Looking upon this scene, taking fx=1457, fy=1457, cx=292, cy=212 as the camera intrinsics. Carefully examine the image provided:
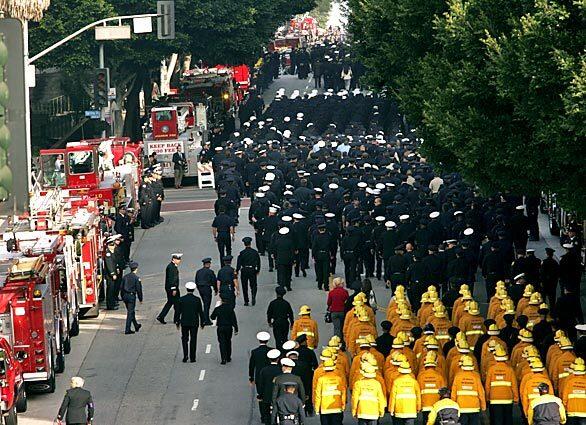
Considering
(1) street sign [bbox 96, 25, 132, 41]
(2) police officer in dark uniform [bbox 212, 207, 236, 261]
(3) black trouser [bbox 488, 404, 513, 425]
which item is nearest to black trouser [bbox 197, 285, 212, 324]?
(2) police officer in dark uniform [bbox 212, 207, 236, 261]

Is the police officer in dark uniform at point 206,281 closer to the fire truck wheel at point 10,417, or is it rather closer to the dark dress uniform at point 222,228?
the dark dress uniform at point 222,228

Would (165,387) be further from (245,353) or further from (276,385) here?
(276,385)

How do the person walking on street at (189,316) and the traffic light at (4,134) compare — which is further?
the person walking on street at (189,316)

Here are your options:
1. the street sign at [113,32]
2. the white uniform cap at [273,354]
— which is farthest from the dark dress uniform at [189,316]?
the street sign at [113,32]

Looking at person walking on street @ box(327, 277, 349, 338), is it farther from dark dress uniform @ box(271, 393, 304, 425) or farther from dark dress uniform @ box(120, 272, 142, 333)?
dark dress uniform @ box(271, 393, 304, 425)

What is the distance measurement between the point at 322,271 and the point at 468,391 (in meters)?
13.3

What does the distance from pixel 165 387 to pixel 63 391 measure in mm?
1567

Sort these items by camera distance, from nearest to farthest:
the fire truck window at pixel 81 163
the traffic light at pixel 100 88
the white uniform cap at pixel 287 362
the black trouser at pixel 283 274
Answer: the white uniform cap at pixel 287 362 → the black trouser at pixel 283 274 → the fire truck window at pixel 81 163 → the traffic light at pixel 100 88

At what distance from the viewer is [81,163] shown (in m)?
36.2

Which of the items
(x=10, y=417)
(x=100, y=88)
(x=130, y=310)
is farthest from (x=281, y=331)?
(x=100, y=88)

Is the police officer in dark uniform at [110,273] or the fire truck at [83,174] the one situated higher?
the fire truck at [83,174]

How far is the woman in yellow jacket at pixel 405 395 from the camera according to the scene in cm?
1728

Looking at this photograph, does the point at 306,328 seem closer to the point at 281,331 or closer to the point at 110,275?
the point at 281,331

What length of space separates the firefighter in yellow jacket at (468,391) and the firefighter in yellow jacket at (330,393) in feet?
4.59
